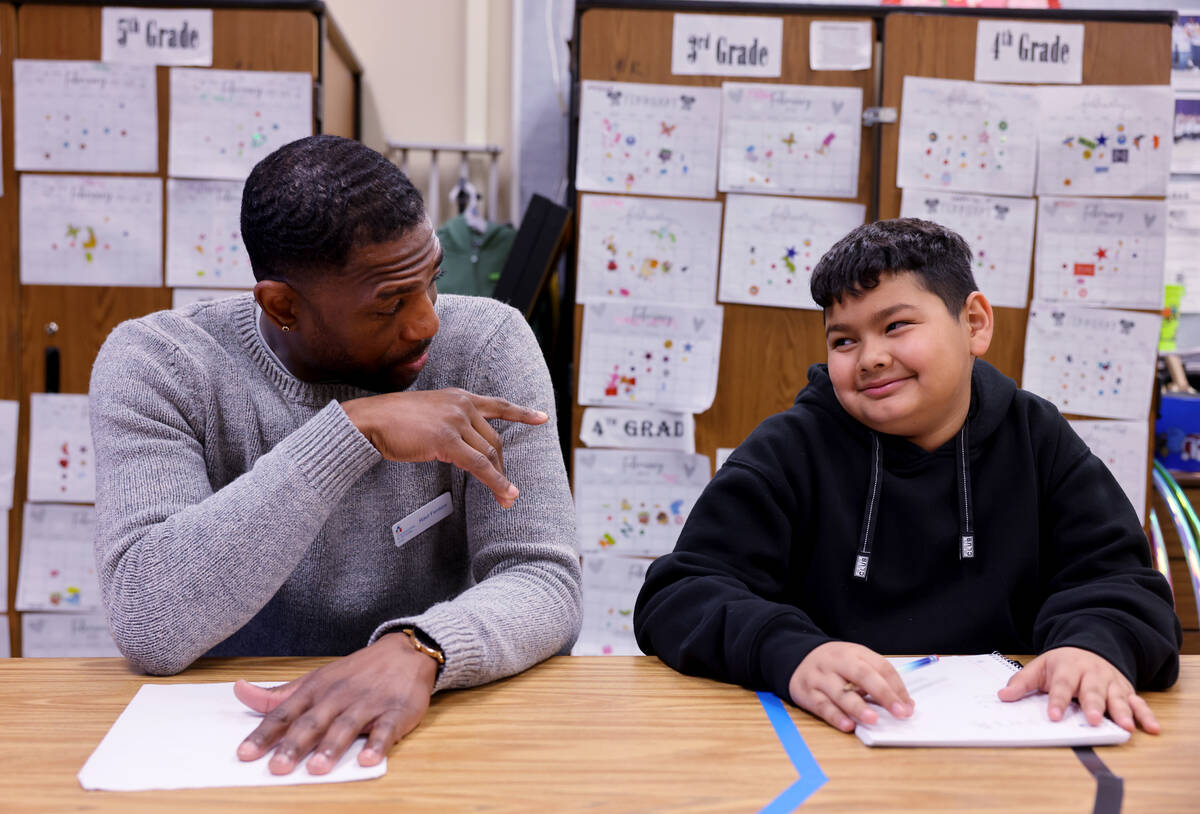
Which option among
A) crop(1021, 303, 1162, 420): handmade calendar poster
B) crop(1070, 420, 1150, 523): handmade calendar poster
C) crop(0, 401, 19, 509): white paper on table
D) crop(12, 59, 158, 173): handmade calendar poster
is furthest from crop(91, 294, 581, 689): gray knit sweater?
crop(1070, 420, 1150, 523): handmade calendar poster

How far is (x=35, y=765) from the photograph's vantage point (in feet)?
A: 2.39

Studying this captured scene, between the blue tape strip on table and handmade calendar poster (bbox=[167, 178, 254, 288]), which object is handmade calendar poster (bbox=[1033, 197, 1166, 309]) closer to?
the blue tape strip on table

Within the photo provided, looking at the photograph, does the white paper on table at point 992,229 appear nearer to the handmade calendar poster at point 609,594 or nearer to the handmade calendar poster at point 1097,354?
the handmade calendar poster at point 1097,354

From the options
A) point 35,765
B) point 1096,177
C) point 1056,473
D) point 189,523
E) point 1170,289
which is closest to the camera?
point 35,765

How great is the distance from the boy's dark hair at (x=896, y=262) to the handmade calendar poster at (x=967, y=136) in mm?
1022

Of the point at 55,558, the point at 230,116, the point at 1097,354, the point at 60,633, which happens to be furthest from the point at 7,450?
the point at 1097,354

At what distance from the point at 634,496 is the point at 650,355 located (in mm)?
344

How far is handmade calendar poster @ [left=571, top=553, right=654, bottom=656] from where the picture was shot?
2.25 metres

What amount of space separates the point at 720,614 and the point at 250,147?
175 centimetres

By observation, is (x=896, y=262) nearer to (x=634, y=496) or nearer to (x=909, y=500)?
(x=909, y=500)

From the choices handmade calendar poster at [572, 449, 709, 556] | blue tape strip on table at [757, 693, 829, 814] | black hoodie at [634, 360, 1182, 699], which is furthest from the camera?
handmade calendar poster at [572, 449, 709, 556]

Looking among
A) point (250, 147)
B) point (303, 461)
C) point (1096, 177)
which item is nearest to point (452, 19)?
point (250, 147)

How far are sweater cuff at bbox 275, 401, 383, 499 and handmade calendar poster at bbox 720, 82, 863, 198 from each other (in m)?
1.42

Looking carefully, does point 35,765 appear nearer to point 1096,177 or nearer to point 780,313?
point 780,313
